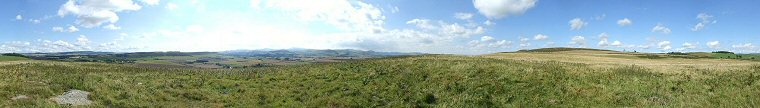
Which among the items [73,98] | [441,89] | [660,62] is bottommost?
[73,98]

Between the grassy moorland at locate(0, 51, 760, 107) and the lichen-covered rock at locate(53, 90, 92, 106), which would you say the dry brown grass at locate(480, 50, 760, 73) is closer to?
the grassy moorland at locate(0, 51, 760, 107)

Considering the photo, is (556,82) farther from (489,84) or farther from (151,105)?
(151,105)

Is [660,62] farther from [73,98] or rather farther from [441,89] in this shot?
[73,98]

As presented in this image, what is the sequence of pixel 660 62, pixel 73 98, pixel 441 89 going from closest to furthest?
pixel 73 98, pixel 441 89, pixel 660 62

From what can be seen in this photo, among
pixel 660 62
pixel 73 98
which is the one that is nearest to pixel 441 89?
pixel 73 98

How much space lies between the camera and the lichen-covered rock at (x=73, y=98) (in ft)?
81.8

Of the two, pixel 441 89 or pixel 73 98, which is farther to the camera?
pixel 441 89

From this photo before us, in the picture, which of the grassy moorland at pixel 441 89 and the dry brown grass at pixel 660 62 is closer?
the grassy moorland at pixel 441 89

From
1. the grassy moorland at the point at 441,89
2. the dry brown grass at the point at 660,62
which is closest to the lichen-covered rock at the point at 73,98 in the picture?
the grassy moorland at the point at 441,89

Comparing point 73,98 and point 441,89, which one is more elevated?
Result: point 441,89

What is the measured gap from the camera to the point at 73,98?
2600 centimetres

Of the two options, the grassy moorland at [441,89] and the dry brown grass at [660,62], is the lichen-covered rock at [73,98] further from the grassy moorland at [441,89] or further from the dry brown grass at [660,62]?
the dry brown grass at [660,62]

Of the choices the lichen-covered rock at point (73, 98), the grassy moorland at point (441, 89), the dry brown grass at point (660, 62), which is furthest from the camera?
the dry brown grass at point (660, 62)

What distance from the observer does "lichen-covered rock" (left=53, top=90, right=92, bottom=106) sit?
81.8ft
